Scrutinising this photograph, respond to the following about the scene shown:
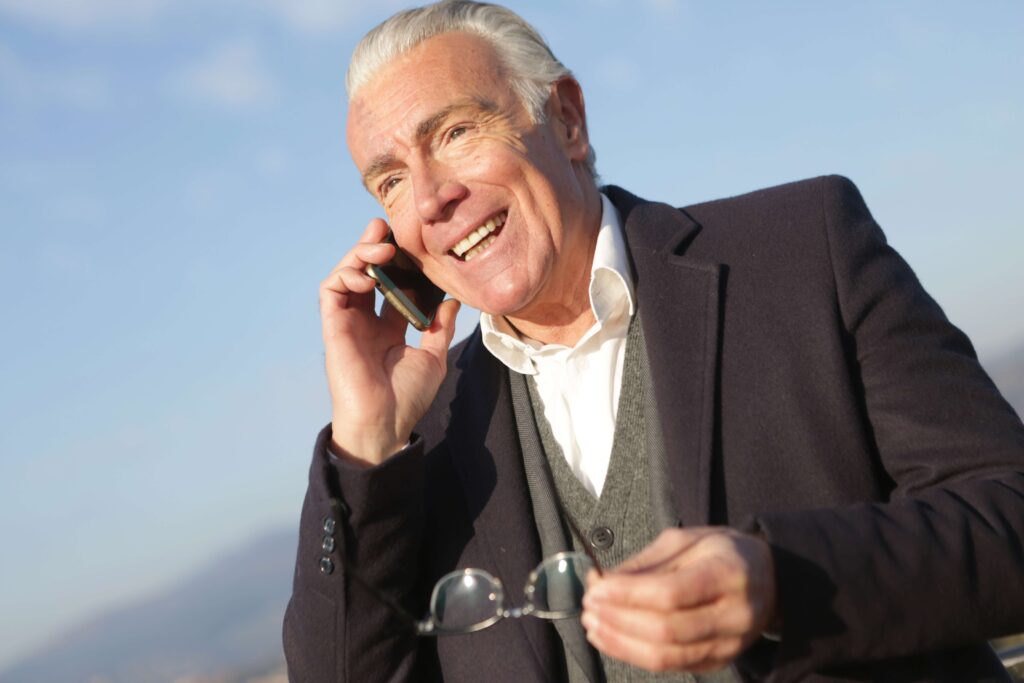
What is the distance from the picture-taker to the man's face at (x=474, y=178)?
382 centimetres

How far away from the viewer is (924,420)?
9.96 ft

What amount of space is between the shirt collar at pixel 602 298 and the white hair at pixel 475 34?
49 cm

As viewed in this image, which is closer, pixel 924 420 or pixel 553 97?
pixel 924 420

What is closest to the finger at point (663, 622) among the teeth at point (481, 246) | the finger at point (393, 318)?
the teeth at point (481, 246)

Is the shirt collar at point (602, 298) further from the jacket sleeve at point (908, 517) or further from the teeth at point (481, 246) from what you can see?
the jacket sleeve at point (908, 517)

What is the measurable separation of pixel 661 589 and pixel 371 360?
2017 millimetres

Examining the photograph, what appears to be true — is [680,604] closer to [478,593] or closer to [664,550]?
[664,550]

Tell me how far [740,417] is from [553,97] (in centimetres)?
157

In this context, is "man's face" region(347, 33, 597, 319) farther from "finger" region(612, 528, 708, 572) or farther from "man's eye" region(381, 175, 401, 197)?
"finger" region(612, 528, 708, 572)

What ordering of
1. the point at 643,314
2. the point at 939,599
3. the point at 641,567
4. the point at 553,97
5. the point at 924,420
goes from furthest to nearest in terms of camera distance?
1. the point at 553,97
2. the point at 643,314
3. the point at 924,420
4. the point at 939,599
5. the point at 641,567

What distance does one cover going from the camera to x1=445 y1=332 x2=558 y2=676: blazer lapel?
11.7 ft

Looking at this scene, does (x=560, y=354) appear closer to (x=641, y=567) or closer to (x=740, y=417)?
(x=740, y=417)

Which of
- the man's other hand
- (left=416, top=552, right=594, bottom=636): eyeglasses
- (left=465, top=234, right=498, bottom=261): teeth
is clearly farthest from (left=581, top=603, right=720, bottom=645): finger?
(left=465, top=234, right=498, bottom=261): teeth

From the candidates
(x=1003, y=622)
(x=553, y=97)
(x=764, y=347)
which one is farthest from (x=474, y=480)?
(x=1003, y=622)
